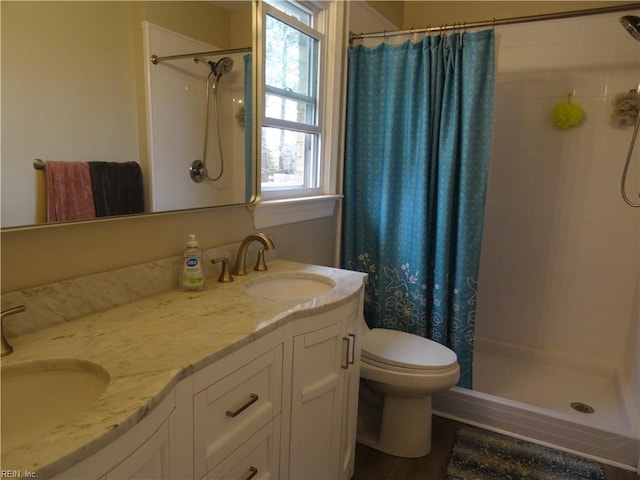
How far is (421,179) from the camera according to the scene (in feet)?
7.02

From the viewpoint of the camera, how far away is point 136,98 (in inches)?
48.5

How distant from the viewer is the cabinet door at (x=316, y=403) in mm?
1328

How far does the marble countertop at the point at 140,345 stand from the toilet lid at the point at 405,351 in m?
0.51

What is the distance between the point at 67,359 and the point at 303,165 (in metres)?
1.53

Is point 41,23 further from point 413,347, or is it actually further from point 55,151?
point 413,347

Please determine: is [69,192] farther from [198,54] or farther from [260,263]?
[260,263]

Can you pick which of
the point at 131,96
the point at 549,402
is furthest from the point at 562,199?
the point at 131,96

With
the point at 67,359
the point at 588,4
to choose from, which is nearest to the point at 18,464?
the point at 67,359

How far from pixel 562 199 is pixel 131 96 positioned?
2.42 meters

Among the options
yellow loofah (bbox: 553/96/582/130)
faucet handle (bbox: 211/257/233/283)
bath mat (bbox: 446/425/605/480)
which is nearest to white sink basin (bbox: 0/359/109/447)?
faucet handle (bbox: 211/257/233/283)

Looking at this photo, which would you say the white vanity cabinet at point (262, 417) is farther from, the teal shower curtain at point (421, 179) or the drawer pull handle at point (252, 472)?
the teal shower curtain at point (421, 179)

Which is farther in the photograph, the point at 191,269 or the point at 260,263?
the point at 260,263

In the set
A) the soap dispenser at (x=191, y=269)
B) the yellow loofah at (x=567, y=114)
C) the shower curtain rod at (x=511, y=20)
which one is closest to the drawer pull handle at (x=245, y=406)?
the soap dispenser at (x=191, y=269)

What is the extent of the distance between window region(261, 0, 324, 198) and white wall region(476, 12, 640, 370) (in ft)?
3.47
